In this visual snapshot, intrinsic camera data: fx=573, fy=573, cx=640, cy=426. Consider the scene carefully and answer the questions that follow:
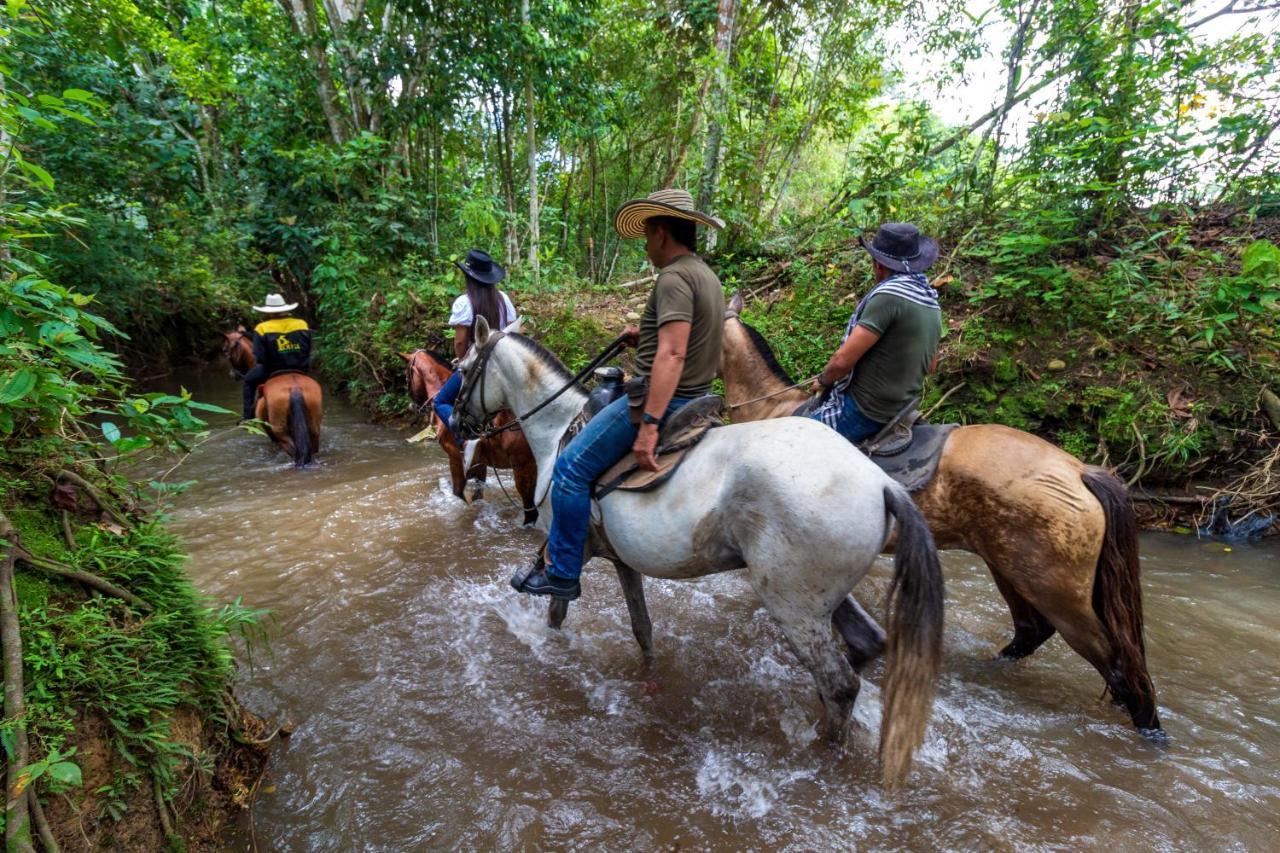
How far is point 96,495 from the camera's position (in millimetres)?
2289

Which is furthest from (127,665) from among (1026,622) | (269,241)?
(269,241)

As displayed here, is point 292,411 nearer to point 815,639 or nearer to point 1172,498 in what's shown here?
point 815,639

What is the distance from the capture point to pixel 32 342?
1.97 metres

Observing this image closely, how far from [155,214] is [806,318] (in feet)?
43.2

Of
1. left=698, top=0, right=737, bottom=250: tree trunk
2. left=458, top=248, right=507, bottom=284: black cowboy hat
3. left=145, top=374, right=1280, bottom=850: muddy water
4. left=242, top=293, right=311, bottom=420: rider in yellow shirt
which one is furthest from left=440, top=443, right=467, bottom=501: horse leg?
left=698, top=0, right=737, bottom=250: tree trunk

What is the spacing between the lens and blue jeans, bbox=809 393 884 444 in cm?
342

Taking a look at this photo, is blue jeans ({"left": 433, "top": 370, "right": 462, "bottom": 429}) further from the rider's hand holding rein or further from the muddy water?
the rider's hand holding rein

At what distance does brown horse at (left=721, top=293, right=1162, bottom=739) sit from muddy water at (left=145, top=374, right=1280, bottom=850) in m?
0.46

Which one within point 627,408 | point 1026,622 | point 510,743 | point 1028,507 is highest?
point 627,408

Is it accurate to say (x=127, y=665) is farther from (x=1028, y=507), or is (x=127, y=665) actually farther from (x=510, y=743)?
(x=1028, y=507)

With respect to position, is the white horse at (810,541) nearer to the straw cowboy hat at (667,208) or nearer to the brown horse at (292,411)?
the straw cowboy hat at (667,208)

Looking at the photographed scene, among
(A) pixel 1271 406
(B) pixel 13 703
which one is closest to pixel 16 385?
(B) pixel 13 703

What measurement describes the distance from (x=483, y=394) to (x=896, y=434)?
2.62 meters

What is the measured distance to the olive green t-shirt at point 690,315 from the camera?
8.64ft
